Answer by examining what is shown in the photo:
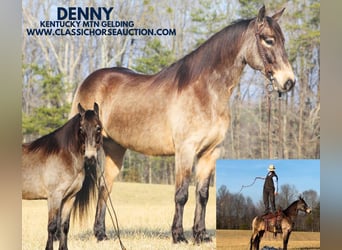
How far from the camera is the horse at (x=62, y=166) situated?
749 cm

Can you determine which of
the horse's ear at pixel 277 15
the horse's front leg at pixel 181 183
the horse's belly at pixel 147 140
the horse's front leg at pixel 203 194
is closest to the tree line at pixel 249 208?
the horse's front leg at pixel 203 194

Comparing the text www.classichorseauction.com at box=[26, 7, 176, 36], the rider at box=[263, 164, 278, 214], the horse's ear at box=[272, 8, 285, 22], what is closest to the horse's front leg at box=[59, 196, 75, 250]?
the text www.classichorseauction.com at box=[26, 7, 176, 36]

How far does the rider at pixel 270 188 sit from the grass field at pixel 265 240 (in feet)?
0.98

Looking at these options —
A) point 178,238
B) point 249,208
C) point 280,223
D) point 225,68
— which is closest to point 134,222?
point 178,238

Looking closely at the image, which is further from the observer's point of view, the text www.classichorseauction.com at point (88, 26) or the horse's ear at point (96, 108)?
the horse's ear at point (96, 108)

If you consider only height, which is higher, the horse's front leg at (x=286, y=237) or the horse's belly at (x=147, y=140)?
the horse's belly at (x=147, y=140)

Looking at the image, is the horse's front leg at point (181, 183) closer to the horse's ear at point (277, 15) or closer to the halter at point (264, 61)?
the halter at point (264, 61)

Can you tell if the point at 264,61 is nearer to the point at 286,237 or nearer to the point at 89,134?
the point at 286,237

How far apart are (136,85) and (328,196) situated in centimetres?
→ 218

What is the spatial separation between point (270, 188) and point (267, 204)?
0.16 meters

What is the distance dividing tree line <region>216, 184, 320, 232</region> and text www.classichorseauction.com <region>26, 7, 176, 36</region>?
5.61 feet

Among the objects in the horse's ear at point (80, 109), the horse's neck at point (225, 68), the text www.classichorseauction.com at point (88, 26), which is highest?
the text www.classichorseauction.com at point (88, 26)

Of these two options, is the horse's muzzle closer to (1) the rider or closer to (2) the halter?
(1) the rider

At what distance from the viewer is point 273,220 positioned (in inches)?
299
